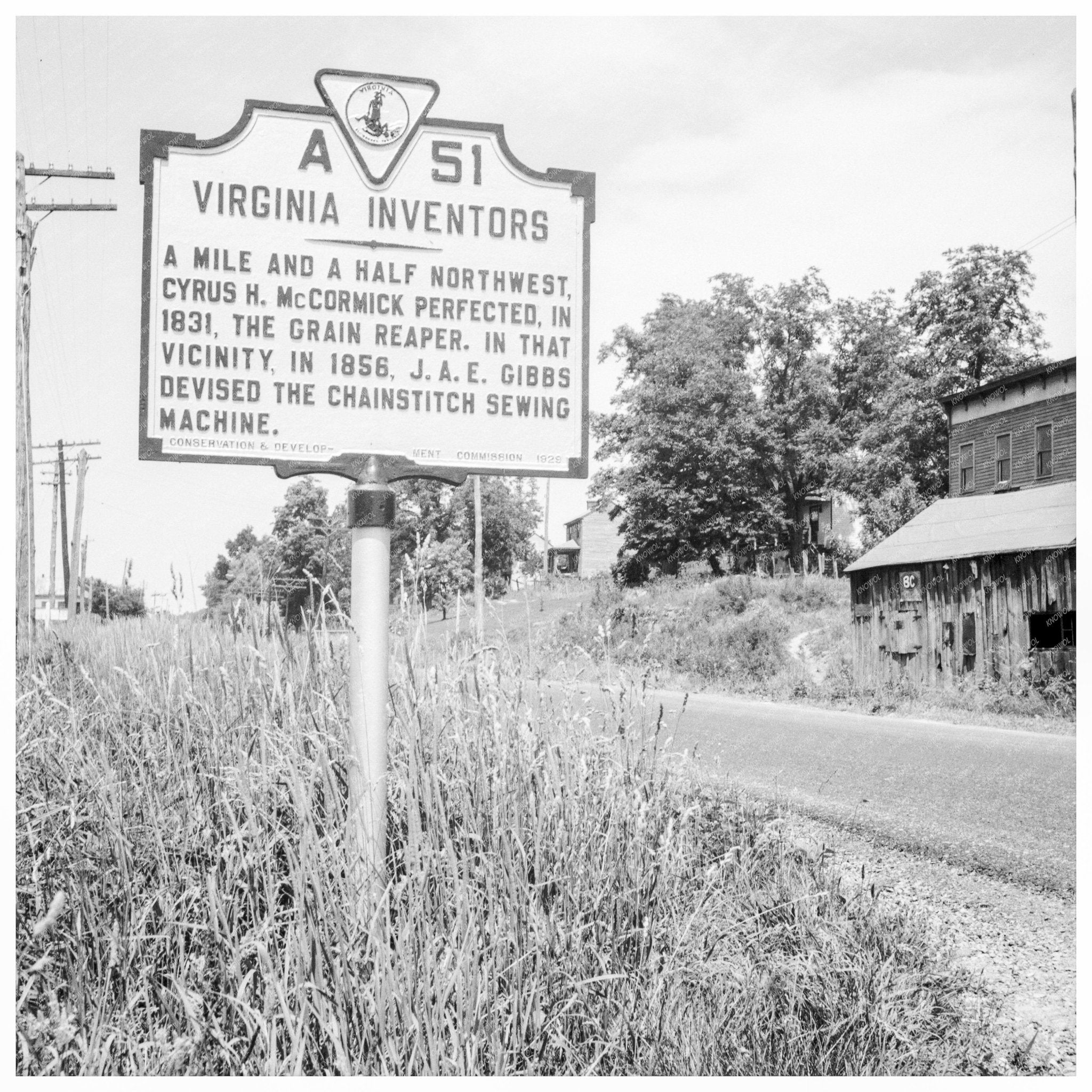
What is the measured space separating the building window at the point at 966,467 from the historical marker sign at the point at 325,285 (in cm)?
2563

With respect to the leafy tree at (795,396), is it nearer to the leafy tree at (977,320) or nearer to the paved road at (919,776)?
the leafy tree at (977,320)

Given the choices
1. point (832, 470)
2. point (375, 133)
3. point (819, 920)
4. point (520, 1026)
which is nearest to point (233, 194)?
point (375, 133)

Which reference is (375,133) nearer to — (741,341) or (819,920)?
(819,920)

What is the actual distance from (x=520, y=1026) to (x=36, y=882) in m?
1.65

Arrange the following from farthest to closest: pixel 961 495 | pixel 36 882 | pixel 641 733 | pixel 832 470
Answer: pixel 832 470 → pixel 961 495 → pixel 641 733 → pixel 36 882

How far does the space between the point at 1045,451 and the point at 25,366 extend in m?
21.8

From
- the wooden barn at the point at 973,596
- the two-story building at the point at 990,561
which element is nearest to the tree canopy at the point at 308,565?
the two-story building at the point at 990,561

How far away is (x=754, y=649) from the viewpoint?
2286 cm

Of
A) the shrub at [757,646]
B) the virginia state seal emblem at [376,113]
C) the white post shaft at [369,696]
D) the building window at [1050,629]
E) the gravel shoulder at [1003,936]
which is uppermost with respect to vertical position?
the virginia state seal emblem at [376,113]

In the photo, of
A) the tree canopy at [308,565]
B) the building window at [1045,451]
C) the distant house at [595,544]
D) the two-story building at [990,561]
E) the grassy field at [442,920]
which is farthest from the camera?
the distant house at [595,544]

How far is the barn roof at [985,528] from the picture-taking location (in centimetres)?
1798

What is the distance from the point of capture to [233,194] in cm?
349

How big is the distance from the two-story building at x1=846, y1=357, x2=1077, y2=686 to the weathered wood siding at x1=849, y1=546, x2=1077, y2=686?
21 mm
